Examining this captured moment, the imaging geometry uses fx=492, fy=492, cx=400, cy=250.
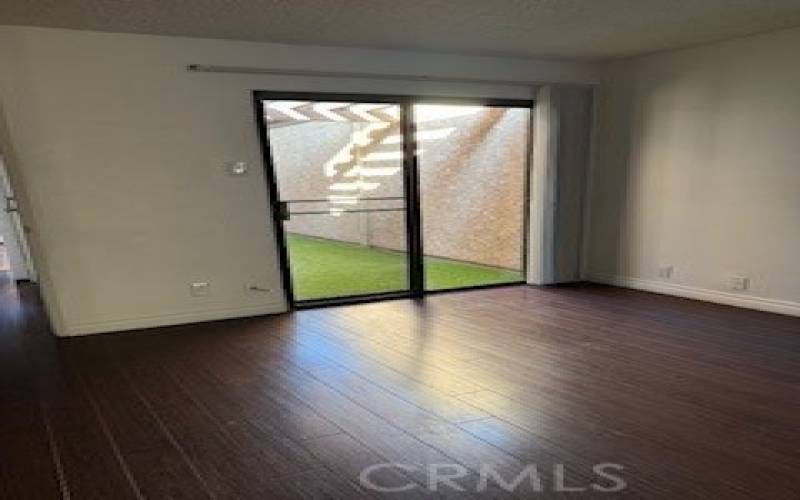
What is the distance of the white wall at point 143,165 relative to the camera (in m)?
3.64

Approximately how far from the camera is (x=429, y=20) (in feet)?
11.7

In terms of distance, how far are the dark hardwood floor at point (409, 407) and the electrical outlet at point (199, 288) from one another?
1.16ft

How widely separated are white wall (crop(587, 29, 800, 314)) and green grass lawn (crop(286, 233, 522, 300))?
1525 millimetres

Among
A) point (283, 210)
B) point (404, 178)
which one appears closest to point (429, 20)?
point (404, 178)

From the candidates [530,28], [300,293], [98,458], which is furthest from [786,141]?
[98,458]

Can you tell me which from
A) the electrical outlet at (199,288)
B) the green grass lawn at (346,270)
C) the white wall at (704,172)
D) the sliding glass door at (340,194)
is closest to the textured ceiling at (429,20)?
the white wall at (704,172)

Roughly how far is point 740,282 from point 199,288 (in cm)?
478

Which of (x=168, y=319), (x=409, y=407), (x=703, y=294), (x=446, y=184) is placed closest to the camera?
(x=409, y=407)

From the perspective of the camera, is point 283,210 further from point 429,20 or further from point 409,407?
point 409,407

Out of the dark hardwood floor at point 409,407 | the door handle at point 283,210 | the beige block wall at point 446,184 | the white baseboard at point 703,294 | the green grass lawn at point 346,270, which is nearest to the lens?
the dark hardwood floor at point 409,407

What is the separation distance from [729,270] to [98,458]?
16.2 feet

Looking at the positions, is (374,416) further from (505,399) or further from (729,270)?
(729,270)

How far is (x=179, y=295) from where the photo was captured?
13.9 ft

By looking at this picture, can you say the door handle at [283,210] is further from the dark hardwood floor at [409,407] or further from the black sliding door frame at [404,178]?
the dark hardwood floor at [409,407]
